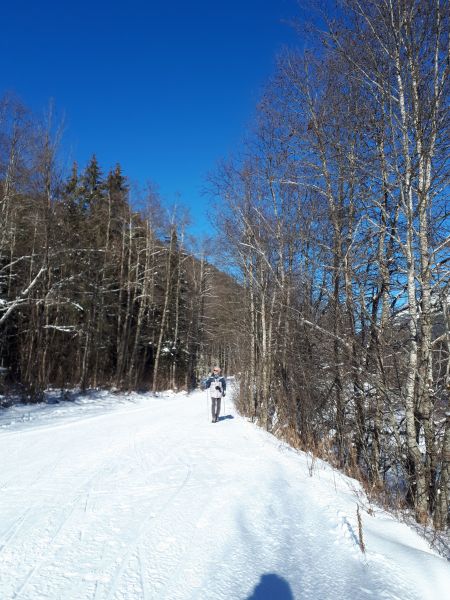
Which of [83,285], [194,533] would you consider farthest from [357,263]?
A: [83,285]

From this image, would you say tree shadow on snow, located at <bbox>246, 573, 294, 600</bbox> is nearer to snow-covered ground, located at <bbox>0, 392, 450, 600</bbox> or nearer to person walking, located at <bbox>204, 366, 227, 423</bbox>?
snow-covered ground, located at <bbox>0, 392, 450, 600</bbox>

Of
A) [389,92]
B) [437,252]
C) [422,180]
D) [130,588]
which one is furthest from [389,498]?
[389,92]

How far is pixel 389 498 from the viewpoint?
5.51 m

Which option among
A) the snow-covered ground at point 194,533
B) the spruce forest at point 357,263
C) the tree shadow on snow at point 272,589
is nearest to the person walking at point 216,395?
the spruce forest at point 357,263

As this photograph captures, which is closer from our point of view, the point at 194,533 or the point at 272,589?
the point at 272,589

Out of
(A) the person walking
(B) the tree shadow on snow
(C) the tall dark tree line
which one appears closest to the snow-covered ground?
(B) the tree shadow on snow

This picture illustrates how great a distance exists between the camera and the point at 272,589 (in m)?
2.86

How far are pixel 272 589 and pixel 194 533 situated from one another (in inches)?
41.0

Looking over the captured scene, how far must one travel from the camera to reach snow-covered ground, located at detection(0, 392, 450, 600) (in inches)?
113

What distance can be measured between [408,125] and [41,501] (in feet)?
22.4

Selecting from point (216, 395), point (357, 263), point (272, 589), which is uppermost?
point (357, 263)

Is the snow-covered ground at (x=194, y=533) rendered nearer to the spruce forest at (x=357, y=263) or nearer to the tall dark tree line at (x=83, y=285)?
the spruce forest at (x=357, y=263)

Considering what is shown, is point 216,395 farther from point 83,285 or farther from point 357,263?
point 83,285

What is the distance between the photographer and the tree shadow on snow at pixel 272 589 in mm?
2775
